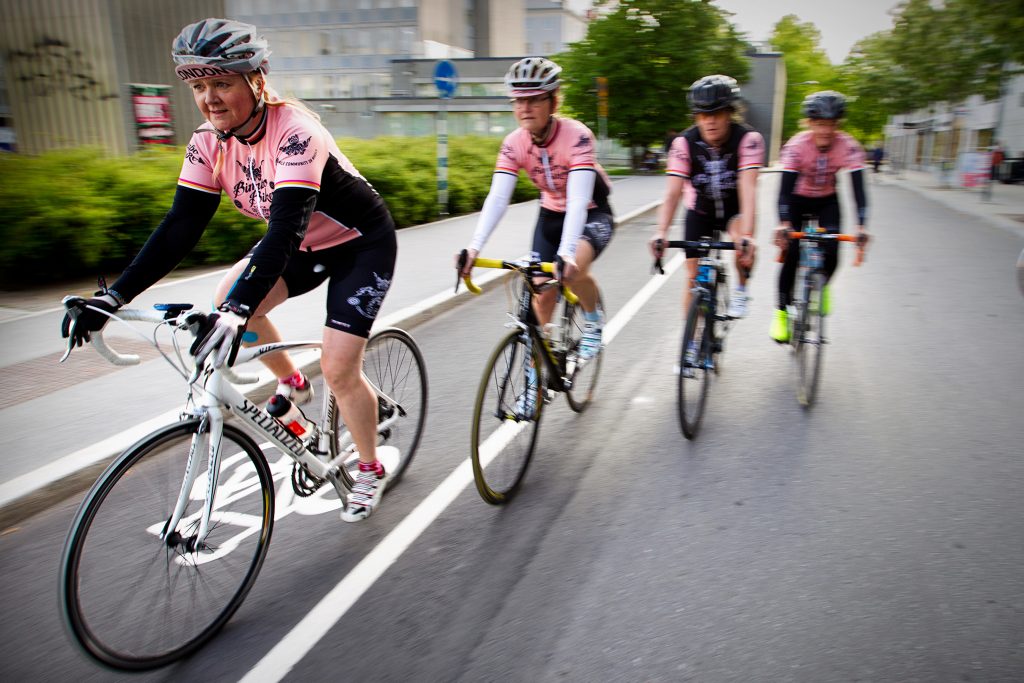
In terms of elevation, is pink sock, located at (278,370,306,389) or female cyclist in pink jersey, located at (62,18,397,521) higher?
female cyclist in pink jersey, located at (62,18,397,521)

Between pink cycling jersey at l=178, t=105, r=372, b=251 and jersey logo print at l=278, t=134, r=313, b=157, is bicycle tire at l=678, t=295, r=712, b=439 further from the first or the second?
jersey logo print at l=278, t=134, r=313, b=157

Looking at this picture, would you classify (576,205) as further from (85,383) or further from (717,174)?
(85,383)

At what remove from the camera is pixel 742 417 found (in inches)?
200

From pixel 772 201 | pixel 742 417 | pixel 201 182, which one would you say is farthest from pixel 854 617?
pixel 772 201

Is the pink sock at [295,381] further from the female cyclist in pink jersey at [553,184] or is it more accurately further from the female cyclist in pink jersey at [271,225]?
the female cyclist in pink jersey at [553,184]

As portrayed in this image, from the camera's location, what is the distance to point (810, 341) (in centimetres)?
522

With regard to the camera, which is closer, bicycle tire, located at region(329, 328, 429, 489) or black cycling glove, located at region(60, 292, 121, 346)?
black cycling glove, located at region(60, 292, 121, 346)

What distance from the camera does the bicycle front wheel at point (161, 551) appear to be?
2.41m

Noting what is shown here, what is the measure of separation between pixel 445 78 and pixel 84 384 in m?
10.0

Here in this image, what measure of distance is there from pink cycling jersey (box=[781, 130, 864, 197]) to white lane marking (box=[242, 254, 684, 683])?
3.23 metres

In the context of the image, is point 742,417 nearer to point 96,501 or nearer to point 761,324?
point 761,324

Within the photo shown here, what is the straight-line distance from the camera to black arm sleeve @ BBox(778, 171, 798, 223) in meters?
5.76

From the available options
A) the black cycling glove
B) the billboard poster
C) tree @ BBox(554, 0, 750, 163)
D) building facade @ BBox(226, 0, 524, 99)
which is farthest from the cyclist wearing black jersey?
building facade @ BBox(226, 0, 524, 99)

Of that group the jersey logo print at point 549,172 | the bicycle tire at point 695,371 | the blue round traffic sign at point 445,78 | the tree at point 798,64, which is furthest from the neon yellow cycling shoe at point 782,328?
the tree at point 798,64
